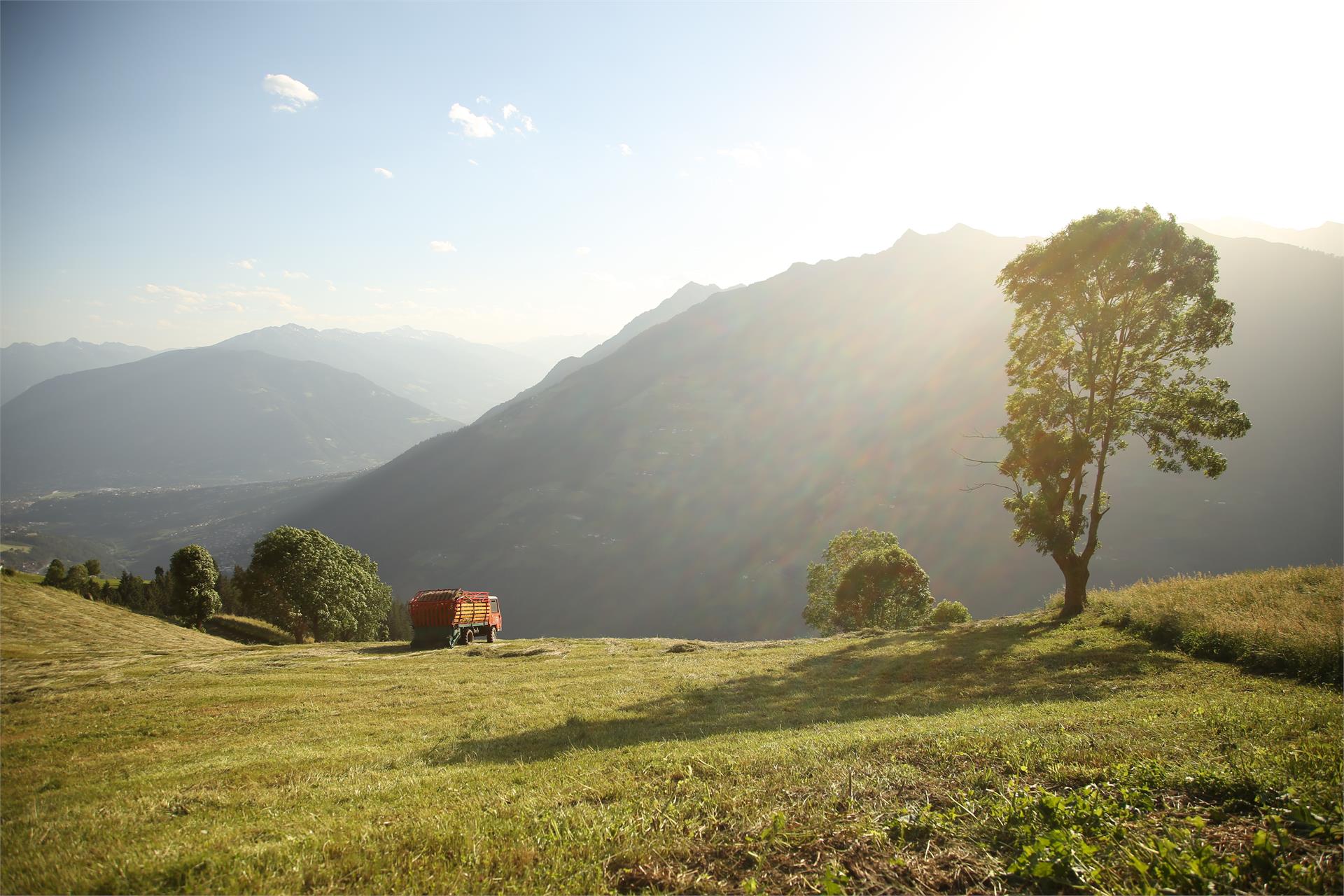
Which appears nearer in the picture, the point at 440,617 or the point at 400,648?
the point at 400,648

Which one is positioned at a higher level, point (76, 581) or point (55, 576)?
point (55, 576)

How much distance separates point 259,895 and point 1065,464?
95.9 ft

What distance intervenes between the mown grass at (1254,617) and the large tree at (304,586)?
59914 mm

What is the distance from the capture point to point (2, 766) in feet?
34.0

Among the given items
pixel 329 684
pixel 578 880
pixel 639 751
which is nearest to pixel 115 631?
pixel 329 684

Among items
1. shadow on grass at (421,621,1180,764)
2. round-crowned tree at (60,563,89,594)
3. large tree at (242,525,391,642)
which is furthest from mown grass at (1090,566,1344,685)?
round-crowned tree at (60,563,89,594)

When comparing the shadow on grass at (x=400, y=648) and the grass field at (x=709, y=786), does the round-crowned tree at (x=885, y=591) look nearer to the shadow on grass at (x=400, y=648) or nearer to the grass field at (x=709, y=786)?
the grass field at (x=709, y=786)

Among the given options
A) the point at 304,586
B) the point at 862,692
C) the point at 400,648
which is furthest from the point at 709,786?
the point at 304,586

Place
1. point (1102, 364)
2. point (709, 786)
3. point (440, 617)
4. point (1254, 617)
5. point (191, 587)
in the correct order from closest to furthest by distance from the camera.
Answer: point (709, 786)
point (1254, 617)
point (1102, 364)
point (440, 617)
point (191, 587)

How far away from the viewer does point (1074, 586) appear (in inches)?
953

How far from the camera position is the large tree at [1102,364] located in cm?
2256

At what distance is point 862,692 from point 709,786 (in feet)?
36.2

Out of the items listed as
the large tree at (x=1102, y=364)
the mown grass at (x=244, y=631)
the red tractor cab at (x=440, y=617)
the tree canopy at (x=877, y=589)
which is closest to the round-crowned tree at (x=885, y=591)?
the tree canopy at (x=877, y=589)

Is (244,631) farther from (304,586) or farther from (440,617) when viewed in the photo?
(440,617)
